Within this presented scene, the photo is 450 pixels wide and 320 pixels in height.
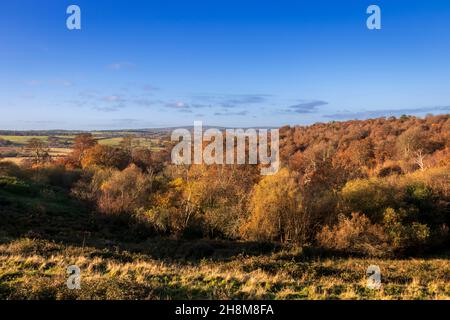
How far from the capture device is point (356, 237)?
89.4 ft

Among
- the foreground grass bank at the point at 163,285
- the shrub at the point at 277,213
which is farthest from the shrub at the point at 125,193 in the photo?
the foreground grass bank at the point at 163,285

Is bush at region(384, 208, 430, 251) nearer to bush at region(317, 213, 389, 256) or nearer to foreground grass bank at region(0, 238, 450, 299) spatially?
bush at region(317, 213, 389, 256)

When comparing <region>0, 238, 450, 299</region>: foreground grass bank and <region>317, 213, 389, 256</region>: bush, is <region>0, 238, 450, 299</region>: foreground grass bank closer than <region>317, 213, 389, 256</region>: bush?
Yes

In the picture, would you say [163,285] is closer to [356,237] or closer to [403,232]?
[356,237]

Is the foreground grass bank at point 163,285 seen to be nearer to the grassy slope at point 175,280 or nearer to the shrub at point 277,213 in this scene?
the grassy slope at point 175,280

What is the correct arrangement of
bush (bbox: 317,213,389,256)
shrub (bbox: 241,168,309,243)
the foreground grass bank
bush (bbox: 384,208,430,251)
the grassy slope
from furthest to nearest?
shrub (bbox: 241,168,309,243), bush (bbox: 384,208,430,251), bush (bbox: 317,213,389,256), the grassy slope, the foreground grass bank

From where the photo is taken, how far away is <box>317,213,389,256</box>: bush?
2673cm

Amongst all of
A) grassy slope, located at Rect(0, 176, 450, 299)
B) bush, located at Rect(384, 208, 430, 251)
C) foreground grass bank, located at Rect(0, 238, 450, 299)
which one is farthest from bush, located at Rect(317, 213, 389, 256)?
foreground grass bank, located at Rect(0, 238, 450, 299)

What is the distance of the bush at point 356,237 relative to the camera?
26.7 metres

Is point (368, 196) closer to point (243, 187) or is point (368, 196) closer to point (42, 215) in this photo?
point (243, 187)

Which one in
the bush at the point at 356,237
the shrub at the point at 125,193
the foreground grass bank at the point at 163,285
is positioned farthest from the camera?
the shrub at the point at 125,193

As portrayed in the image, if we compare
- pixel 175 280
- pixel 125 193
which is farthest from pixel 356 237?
pixel 125 193
